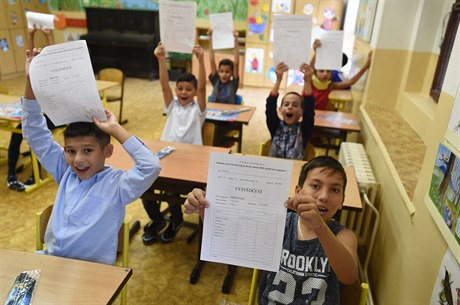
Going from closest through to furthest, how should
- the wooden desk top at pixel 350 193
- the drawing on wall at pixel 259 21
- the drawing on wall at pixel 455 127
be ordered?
the drawing on wall at pixel 455 127
the wooden desk top at pixel 350 193
the drawing on wall at pixel 259 21

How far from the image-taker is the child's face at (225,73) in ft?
12.5

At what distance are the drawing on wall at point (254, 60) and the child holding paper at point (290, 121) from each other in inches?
199

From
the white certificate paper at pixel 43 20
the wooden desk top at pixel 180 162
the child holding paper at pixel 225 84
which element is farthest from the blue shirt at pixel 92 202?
the child holding paper at pixel 225 84

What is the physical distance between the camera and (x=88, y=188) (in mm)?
1465

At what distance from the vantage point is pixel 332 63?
2.72m

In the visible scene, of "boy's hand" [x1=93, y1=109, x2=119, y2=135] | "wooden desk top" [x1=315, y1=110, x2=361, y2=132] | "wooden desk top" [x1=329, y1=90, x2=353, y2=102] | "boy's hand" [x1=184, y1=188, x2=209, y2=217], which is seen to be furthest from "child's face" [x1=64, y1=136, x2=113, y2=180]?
"wooden desk top" [x1=329, y1=90, x2=353, y2=102]

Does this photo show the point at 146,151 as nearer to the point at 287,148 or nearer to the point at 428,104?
the point at 287,148

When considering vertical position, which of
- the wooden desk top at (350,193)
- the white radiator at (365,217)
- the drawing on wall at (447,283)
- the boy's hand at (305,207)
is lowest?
the white radiator at (365,217)

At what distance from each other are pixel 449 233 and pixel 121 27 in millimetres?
8300

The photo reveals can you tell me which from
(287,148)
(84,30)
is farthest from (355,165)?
(84,30)

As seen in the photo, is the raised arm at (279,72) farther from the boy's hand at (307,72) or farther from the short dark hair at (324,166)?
the short dark hair at (324,166)

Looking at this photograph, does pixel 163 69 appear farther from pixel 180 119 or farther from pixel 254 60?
pixel 254 60

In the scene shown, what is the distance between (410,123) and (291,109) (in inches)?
45.5

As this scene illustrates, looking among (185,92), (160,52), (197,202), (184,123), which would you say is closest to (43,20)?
(160,52)
